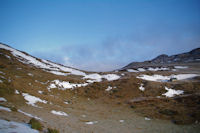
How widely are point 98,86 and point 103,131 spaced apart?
25.9 metres

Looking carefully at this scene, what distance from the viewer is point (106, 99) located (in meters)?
34.1

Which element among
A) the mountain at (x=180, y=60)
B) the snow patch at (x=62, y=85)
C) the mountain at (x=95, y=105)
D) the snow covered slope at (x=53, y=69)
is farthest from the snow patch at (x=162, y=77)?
the mountain at (x=180, y=60)

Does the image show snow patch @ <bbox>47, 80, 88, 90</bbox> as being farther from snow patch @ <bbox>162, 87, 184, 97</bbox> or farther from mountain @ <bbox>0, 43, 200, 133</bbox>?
snow patch @ <bbox>162, 87, 184, 97</bbox>

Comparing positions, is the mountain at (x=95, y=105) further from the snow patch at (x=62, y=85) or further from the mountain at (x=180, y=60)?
the mountain at (x=180, y=60)

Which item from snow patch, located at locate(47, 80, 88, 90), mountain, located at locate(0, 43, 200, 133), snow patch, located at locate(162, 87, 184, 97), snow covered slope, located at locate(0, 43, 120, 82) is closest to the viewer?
mountain, located at locate(0, 43, 200, 133)

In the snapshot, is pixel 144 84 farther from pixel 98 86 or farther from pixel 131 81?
pixel 98 86

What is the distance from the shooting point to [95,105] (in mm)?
30141

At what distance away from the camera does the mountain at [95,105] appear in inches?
580

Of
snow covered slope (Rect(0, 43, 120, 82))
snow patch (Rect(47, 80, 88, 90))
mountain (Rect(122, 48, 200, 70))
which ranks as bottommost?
snow patch (Rect(47, 80, 88, 90))

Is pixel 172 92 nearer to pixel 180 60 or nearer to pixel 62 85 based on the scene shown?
pixel 62 85

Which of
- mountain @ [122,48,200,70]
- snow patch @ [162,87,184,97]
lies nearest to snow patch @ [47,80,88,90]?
snow patch @ [162,87,184,97]

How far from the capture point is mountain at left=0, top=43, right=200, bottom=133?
48.3 feet

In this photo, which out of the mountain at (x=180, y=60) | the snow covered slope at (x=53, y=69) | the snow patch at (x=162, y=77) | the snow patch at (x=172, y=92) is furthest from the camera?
the mountain at (x=180, y=60)

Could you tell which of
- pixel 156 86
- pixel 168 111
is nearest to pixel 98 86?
pixel 156 86
